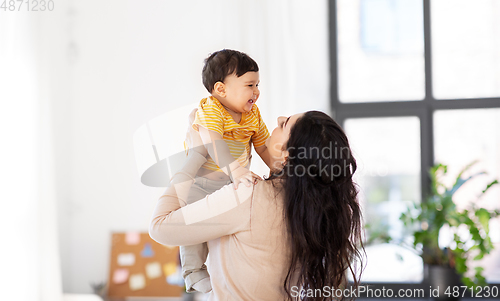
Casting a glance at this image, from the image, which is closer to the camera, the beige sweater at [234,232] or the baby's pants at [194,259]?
the beige sweater at [234,232]

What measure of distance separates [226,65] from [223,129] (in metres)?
0.20

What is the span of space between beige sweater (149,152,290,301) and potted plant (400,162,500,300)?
223 cm

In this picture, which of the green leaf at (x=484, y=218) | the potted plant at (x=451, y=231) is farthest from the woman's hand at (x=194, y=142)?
the green leaf at (x=484, y=218)

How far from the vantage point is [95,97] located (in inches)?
124

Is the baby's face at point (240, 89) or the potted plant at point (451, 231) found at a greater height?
the baby's face at point (240, 89)

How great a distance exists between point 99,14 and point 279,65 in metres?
1.34

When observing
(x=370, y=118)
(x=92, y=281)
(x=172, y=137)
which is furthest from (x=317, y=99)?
(x=92, y=281)

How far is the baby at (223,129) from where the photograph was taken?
1249mm

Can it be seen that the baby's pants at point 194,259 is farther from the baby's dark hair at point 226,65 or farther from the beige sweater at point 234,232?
the baby's dark hair at point 226,65

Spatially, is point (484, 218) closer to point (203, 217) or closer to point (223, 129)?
point (223, 129)

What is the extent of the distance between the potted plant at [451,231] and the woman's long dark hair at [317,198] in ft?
6.93

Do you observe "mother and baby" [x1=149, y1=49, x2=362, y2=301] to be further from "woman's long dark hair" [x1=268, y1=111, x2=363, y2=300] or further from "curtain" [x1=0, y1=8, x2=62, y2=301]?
"curtain" [x1=0, y1=8, x2=62, y2=301]

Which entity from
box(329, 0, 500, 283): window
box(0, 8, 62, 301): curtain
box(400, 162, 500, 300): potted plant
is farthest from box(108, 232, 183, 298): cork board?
box(400, 162, 500, 300): potted plant

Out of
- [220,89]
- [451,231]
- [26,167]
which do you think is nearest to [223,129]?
[220,89]
